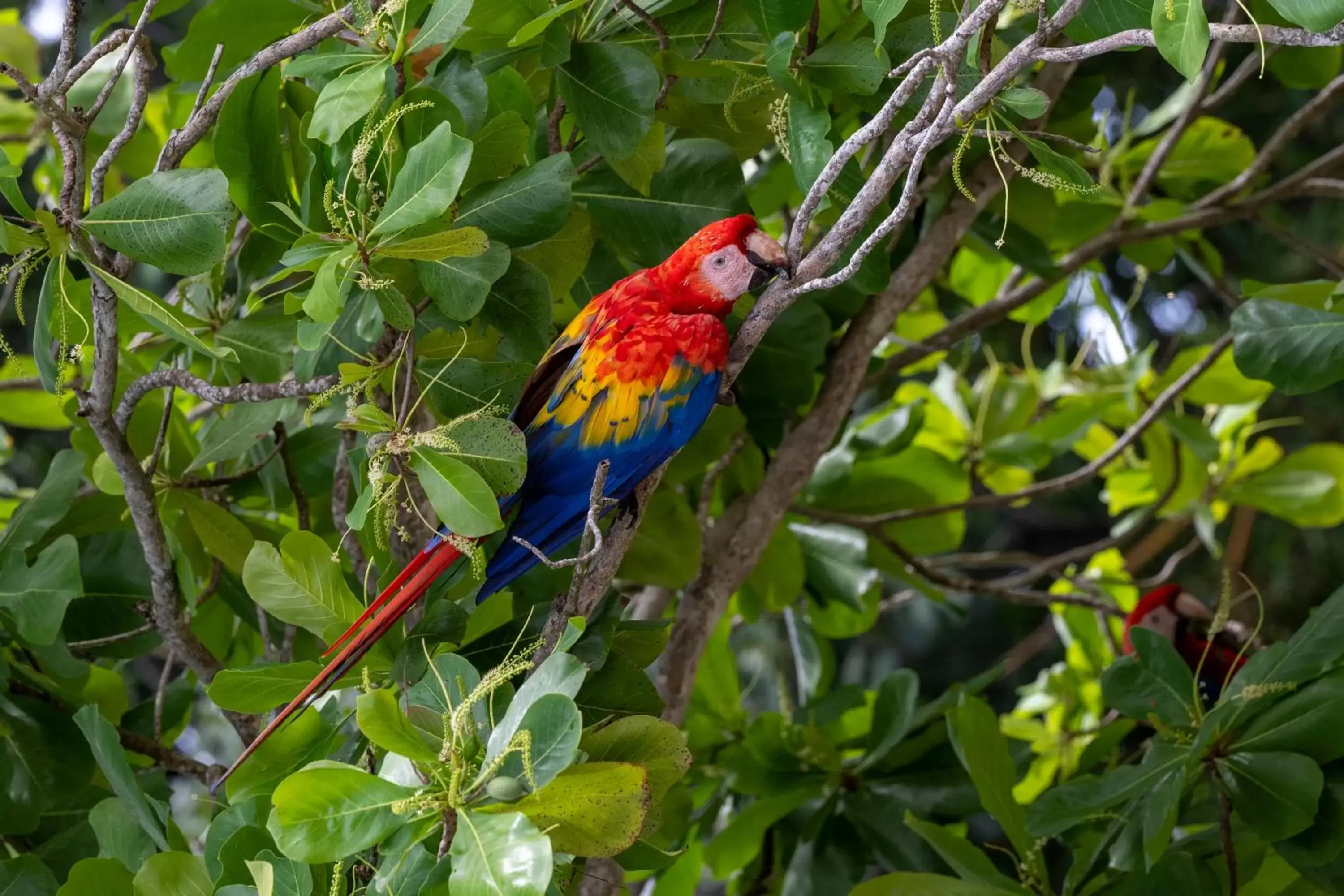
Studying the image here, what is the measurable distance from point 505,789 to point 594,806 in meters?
0.06

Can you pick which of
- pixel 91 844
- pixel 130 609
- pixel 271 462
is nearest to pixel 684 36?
pixel 271 462

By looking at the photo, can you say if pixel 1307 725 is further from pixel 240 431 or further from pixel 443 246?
pixel 240 431

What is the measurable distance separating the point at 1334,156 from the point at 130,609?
1162mm

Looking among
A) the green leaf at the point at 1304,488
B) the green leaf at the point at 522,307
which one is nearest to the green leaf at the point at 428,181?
the green leaf at the point at 522,307

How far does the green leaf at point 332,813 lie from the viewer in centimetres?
52

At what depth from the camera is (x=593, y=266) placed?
894mm

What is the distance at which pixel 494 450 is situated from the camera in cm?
62

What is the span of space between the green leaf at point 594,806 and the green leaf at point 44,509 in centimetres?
46

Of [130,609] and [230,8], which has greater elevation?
[230,8]

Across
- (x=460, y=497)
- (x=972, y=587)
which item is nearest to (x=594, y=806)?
(x=460, y=497)

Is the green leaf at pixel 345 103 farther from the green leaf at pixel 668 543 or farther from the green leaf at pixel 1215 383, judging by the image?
the green leaf at pixel 1215 383

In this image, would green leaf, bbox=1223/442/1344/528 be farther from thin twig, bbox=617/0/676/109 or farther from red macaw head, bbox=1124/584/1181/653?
thin twig, bbox=617/0/676/109

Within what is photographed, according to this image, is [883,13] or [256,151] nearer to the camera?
[883,13]

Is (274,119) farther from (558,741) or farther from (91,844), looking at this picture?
(91,844)
